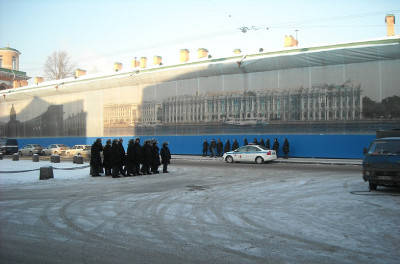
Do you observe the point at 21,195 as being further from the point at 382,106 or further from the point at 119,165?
the point at 382,106

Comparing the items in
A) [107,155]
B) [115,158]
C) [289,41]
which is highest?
[289,41]

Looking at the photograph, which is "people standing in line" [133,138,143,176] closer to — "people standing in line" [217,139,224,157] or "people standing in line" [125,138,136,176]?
"people standing in line" [125,138,136,176]

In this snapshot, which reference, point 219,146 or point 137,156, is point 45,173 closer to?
point 137,156

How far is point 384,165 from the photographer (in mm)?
11844

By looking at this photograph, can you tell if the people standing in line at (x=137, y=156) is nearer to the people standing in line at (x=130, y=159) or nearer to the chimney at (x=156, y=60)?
the people standing in line at (x=130, y=159)

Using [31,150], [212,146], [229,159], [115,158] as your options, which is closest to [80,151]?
[31,150]

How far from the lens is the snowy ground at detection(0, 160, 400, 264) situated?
A: 5672 mm

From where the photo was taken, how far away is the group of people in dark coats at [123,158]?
1758cm

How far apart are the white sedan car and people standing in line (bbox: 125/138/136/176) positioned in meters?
10.5

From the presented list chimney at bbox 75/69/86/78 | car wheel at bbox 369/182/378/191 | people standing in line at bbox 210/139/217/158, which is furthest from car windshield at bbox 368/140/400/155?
chimney at bbox 75/69/86/78

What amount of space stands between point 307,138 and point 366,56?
308 inches

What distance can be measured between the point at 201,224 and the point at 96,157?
A: 11372 millimetres

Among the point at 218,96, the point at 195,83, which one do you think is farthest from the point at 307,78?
the point at 195,83

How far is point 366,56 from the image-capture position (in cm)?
2769
